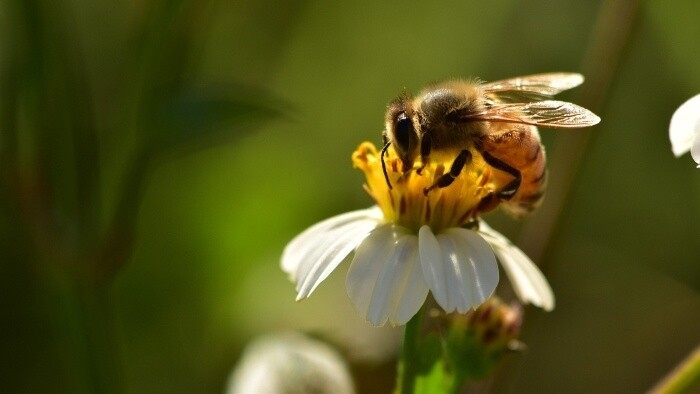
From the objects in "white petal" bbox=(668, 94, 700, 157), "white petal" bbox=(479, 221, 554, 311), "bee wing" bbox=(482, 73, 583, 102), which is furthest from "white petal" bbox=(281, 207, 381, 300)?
"white petal" bbox=(668, 94, 700, 157)

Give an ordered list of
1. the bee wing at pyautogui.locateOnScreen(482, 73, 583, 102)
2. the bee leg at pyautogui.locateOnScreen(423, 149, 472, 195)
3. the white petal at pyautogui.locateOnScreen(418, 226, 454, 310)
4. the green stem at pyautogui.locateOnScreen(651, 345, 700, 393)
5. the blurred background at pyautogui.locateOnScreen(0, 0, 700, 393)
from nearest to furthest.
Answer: the white petal at pyautogui.locateOnScreen(418, 226, 454, 310)
the green stem at pyautogui.locateOnScreen(651, 345, 700, 393)
the bee leg at pyautogui.locateOnScreen(423, 149, 472, 195)
the bee wing at pyautogui.locateOnScreen(482, 73, 583, 102)
the blurred background at pyautogui.locateOnScreen(0, 0, 700, 393)

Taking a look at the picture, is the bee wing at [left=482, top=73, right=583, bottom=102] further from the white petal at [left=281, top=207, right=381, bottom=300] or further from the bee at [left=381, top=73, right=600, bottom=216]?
the white petal at [left=281, top=207, right=381, bottom=300]

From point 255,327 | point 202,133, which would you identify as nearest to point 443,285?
point 202,133

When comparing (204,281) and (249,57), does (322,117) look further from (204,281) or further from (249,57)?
(204,281)

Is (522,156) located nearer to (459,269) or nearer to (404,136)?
(404,136)

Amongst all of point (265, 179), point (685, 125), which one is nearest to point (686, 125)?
point (685, 125)
